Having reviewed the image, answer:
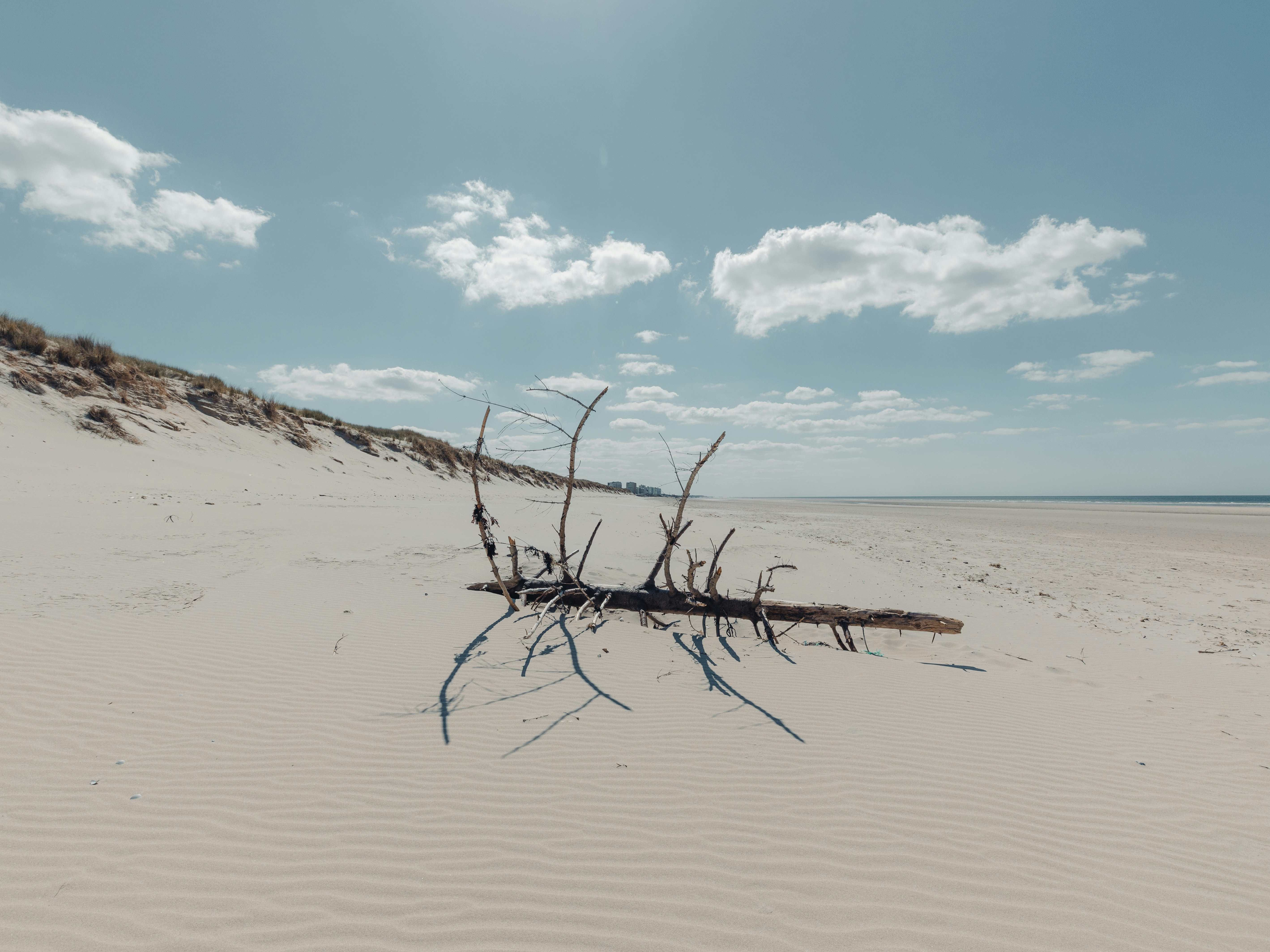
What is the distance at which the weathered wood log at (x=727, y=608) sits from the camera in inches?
263

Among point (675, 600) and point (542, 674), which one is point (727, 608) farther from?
point (542, 674)

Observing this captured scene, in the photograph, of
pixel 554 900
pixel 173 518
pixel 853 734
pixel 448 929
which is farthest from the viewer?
pixel 173 518

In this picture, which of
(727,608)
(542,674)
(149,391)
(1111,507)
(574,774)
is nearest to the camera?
(574,774)

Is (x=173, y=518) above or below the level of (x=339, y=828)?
above

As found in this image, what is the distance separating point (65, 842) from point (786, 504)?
59569mm

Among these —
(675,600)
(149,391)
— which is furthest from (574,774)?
(149,391)

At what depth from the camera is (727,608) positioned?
7086 millimetres

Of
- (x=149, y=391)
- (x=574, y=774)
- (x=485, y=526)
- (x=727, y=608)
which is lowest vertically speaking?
(x=574, y=774)

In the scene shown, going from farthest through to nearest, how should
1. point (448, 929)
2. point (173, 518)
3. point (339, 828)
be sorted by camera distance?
1. point (173, 518)
2. point (339, 828)
3. point (448, 929)

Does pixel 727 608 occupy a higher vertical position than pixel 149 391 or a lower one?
lower

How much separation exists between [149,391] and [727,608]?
23391 millimetres

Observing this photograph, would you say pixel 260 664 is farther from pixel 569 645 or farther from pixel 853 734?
pixel 853 734

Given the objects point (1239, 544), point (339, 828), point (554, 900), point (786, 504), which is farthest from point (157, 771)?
point (786, 504)

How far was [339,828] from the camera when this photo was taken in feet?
9.29
